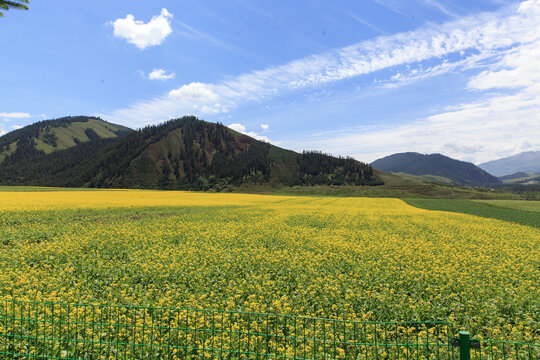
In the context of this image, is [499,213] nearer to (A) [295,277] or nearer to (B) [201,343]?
(A) [295,277]

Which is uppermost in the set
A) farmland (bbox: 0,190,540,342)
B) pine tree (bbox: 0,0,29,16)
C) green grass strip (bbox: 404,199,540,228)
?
pine tree (bbox: 0,0,29,16)

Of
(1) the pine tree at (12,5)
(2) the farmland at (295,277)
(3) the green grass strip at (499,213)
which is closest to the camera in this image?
(1) the pine tree at (12,5)

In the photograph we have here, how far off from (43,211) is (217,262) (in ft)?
103

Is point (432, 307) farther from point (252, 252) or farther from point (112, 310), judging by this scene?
point (112, 310)

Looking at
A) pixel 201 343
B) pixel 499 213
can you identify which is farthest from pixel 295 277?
pixel 499 213

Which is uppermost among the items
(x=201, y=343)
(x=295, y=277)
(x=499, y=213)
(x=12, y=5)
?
(x=12, y=5)

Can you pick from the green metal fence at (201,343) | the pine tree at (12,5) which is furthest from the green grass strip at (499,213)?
the pine tree at (12,5)

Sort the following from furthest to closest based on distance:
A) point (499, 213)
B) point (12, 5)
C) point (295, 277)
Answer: point (499, 213) < point (295, 277) < point (12, 5)

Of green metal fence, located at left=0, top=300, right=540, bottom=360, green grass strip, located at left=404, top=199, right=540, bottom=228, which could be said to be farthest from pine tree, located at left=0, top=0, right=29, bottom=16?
green grass strip, located at left=404, top=199, right=540, bottom=228

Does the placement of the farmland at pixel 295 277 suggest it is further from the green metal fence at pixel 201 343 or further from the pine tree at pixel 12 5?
the pine tree at pixel 12 5

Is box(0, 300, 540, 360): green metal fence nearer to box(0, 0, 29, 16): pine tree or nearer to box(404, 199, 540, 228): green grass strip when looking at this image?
box(0, 0, 29, 16): pine tree

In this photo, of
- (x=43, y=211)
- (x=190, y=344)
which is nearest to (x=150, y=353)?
(x=190, y=344)

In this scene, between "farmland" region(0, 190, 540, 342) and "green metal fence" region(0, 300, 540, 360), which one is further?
"farmland" region(0, 190, 540, 342)

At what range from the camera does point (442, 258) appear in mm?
14594
